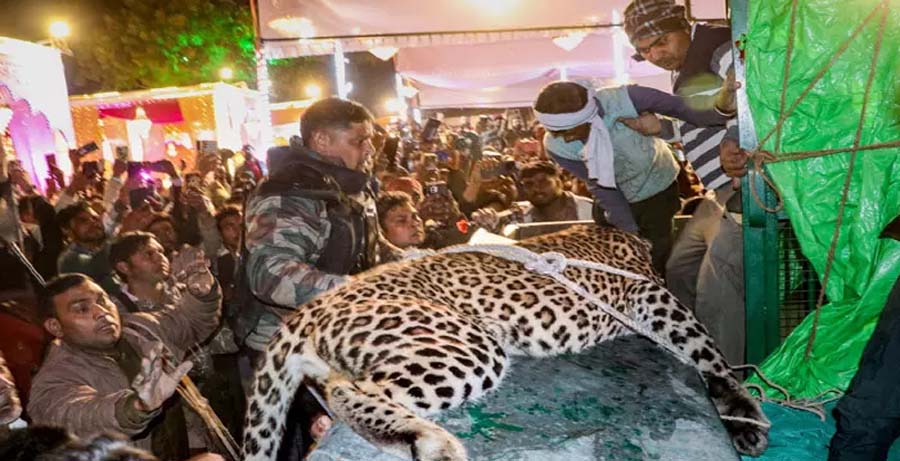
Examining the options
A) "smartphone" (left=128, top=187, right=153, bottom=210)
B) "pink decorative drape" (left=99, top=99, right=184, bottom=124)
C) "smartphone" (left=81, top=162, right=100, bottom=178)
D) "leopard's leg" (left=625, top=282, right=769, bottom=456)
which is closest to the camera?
"leopard's leg" (left=625, top=282, right=769, bottom=456)

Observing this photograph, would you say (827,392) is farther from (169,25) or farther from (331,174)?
(169,25)

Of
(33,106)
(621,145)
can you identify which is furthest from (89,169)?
(621,145)

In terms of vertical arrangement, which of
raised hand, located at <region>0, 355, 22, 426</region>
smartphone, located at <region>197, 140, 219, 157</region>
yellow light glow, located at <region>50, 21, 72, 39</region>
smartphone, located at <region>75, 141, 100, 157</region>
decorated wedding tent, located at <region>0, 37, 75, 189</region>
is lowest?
raised hand, located at <region>0, 355, 22, 426</region>

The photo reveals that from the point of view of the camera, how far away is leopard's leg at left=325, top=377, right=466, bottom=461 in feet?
6.77

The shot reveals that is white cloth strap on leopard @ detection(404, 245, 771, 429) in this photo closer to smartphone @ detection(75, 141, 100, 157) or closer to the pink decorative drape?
smartphone @ detection(75, 141, 100, 157)

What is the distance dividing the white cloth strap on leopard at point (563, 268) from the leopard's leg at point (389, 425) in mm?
1134

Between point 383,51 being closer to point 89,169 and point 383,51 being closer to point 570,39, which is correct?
point 570,39

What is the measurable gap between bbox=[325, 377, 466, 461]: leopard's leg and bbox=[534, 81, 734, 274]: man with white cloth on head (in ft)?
7.14

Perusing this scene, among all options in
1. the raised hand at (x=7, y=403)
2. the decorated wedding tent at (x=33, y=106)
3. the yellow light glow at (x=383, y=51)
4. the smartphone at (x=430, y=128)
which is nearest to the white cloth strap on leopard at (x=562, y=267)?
the raised hand at (x=7, y=403)

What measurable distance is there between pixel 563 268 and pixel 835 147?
4.49 feet

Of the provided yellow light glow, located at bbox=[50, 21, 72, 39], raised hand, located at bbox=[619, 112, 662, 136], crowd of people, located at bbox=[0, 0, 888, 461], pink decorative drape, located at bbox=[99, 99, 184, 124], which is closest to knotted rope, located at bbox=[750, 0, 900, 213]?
crowd of people, located at bbox=[0, 0, 888, 461]

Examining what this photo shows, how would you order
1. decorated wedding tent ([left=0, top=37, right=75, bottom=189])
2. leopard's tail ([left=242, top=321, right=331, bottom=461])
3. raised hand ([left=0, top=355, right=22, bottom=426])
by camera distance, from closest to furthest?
raised hand ([left=0, top=355, right=22, bottom=426]), leopard's tail ([left=242, top=321, right=331, bottom=461]), decorated wedding tent ([left=0, top=37, right=75, bottom=189])

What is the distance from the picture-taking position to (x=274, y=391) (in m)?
2.67

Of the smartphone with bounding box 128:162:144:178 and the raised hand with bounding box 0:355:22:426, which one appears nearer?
the raised hand with bounding box 0:355:22:426
